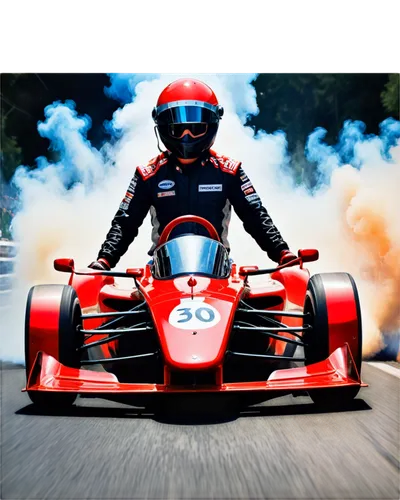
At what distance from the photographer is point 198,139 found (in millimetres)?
5297

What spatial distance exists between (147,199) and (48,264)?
1384 mm

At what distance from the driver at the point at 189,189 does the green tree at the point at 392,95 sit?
4.15 feet

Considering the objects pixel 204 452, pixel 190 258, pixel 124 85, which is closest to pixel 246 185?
pixel 124 85

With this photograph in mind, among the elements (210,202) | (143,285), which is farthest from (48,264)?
(143,285)

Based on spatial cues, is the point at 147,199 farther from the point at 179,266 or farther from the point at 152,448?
the point at 152,448

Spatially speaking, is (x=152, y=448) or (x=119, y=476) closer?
(x=119, y=476)

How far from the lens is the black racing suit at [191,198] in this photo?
5.44 m

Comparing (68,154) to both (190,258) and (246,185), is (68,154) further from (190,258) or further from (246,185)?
(190,258)

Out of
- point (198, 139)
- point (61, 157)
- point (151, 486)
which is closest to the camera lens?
point (151, 486)

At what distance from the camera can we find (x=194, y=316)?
346 cm

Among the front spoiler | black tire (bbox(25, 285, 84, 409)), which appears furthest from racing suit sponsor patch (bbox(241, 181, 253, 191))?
the front spoiler

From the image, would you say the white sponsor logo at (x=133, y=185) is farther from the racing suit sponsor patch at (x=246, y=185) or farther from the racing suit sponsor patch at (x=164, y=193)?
→ the racing suit sponsor patch at (x=246, y=185)

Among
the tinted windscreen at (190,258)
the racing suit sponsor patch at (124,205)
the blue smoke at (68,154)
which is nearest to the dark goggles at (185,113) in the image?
the racing suit sponsor patch at (124,205)

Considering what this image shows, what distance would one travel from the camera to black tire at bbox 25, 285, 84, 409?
3539mm
